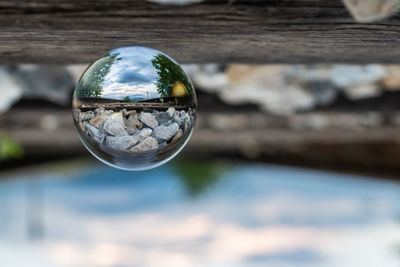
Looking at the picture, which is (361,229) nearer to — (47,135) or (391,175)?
(391,175)

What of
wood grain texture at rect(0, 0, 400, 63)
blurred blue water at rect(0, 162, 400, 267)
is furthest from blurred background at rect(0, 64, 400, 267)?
wood grain texture at rect(0, 0, 400, 63)

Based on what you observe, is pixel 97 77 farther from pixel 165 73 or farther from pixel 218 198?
pixel 218 198

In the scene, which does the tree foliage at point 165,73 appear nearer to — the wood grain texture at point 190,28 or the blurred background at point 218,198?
the wood grain texture at point 190,28

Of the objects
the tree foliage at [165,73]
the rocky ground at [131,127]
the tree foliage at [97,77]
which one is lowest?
the rocky ground at [131,127]

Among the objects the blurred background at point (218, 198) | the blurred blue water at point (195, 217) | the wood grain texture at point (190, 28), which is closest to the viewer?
the wood grain texture at point (190, 28)

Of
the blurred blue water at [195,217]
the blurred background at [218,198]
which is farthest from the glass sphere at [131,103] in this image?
the blurred blue water at [195,217]
